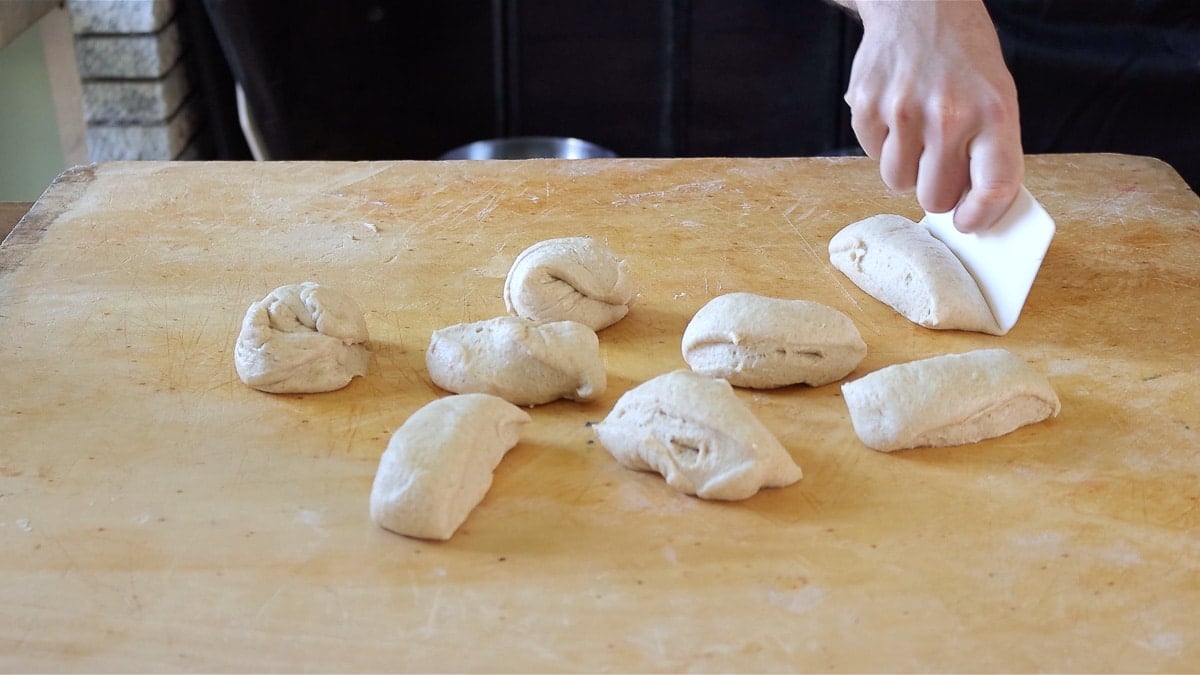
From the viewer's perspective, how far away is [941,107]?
5.51 feet

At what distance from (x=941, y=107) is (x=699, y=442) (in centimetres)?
65

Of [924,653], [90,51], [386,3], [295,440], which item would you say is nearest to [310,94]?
[386,3]

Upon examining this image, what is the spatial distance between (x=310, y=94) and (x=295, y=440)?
207 cm

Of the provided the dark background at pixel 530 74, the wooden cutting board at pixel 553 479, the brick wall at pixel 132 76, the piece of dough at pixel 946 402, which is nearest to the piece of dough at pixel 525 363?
the wooden cutting board at pixel 553 479

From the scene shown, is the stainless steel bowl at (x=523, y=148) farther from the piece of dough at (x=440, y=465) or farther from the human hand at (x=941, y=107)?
the piece of dough at (x=440, y=465)

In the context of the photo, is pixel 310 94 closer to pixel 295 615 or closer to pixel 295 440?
pixel 295 440

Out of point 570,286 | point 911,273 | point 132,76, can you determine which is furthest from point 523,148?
point 911,273

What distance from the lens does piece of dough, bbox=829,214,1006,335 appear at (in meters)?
1.84

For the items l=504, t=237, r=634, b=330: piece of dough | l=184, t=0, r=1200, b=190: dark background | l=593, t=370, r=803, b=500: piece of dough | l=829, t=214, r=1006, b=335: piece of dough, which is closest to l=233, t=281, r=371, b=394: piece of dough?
l=504, t=237, r=634, b=330: piece of dough

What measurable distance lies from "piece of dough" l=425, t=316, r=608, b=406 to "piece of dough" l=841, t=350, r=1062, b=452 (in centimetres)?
39

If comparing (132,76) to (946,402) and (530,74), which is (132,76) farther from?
(946,402)

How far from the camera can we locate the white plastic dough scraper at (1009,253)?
5.71ft

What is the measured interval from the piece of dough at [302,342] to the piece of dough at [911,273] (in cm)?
87

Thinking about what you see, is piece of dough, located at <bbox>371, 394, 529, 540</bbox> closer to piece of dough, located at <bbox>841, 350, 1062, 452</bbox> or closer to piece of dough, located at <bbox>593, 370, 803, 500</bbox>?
piece of dough, located at <bbox>593, 370, 803, 500</bbox>
